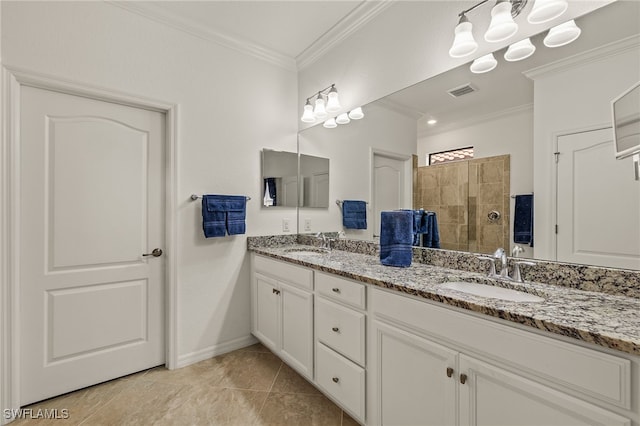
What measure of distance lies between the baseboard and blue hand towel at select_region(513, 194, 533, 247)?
216 cm

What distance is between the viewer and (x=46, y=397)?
5.72ft

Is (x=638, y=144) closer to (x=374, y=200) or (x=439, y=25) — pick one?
(x=439, y=25)

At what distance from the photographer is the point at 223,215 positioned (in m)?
2.23

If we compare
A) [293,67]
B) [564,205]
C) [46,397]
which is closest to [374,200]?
[564,205]

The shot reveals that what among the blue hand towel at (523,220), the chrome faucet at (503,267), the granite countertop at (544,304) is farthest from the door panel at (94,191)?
the blue hand towel at (523,220)

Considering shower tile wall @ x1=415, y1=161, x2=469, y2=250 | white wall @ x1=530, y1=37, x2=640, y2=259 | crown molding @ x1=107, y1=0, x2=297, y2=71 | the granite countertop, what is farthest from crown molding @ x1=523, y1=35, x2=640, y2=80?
crown molding @ x1=107, y1=0, x2=297, y2=71

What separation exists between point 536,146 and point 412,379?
120cm

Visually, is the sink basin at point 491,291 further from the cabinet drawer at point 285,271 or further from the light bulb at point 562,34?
the light bulb at point 562,34

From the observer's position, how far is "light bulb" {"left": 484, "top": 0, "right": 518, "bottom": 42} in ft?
4.25

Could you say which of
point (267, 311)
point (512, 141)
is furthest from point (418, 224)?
point (267, 311)

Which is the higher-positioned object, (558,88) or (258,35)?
(258,35)

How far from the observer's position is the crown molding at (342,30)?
198cm

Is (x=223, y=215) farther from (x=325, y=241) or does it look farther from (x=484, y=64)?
(x=484, y=64)

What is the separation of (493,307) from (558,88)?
41.2 inches
